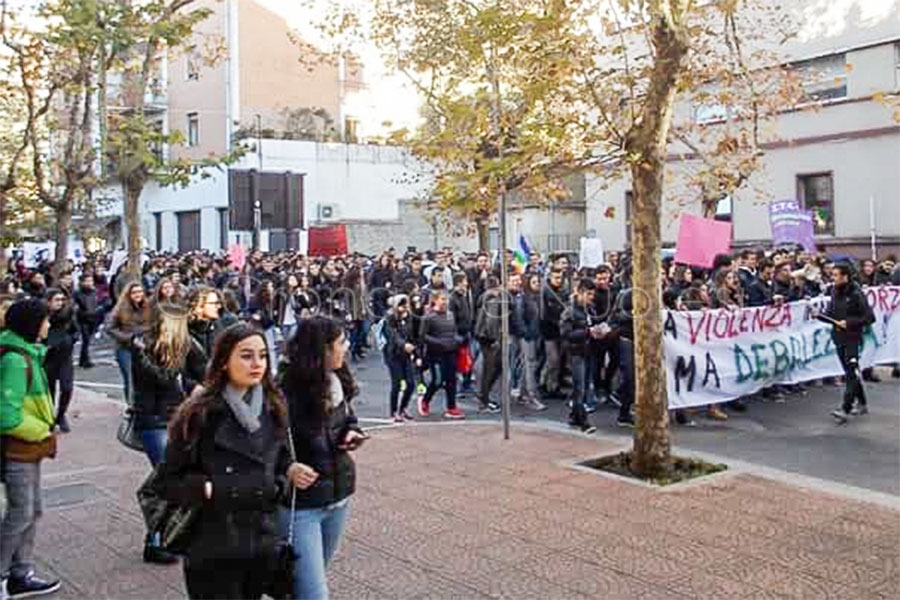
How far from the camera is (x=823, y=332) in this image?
42.2 ft

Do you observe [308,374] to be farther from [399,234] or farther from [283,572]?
[399,234]

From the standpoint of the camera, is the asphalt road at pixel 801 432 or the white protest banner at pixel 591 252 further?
the white protest banner at pixel 591 252

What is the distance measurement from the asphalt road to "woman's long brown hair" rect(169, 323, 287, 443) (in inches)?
229

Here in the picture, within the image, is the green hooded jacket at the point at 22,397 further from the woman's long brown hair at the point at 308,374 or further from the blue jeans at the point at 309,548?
the blue jeans at the point at 309,548

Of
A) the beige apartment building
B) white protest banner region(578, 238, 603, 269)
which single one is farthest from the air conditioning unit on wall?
white protest banner region(578, 238, 603, 269)

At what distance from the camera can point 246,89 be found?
37.0m

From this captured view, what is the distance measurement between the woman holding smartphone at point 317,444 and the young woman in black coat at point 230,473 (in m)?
0.19

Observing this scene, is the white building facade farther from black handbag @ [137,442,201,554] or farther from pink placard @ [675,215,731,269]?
black handbag @ [137,442,201,554]

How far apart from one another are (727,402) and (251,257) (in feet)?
37.0

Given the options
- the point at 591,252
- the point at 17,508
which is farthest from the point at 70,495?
the point at 591,252

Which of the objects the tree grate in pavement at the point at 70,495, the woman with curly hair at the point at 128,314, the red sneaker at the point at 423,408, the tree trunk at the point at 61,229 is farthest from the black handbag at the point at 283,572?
the tree trunk at the point at 61,229

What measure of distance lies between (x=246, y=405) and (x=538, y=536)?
326cm

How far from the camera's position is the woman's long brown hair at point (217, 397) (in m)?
3.66

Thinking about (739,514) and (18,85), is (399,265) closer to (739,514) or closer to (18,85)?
(18,85)
